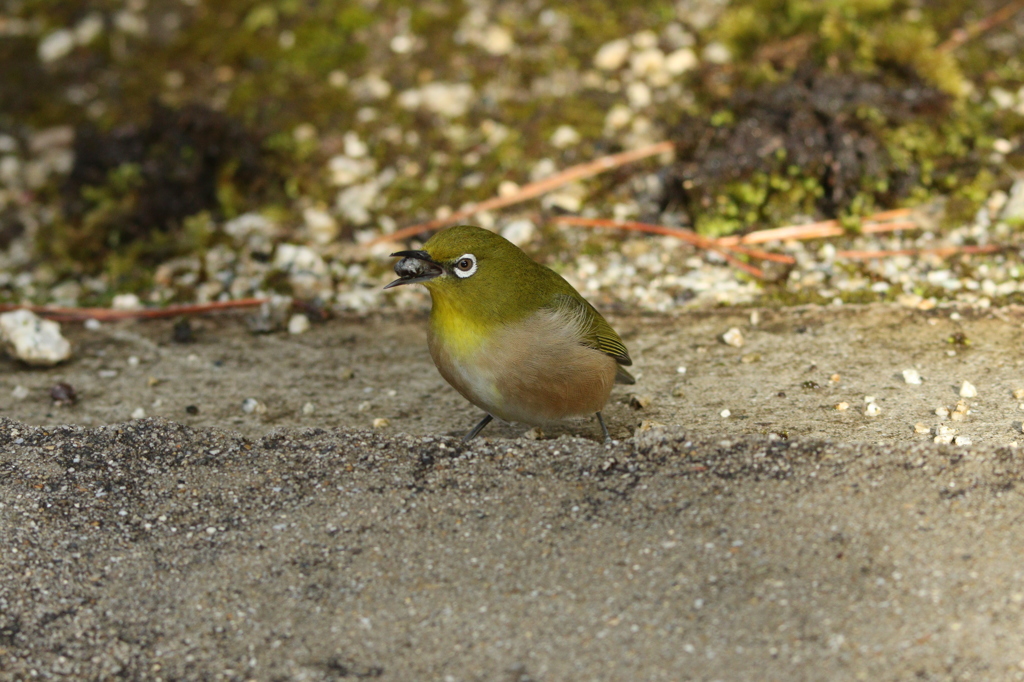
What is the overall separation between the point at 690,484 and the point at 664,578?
51 cm

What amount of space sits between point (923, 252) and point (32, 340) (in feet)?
15.1

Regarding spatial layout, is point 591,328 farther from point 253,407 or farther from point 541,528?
point 253,407

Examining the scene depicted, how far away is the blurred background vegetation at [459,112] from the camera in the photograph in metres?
5.94

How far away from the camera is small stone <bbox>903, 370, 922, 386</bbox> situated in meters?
4.37

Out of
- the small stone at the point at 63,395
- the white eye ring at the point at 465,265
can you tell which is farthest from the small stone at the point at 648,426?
the small stone at the point at 63,395

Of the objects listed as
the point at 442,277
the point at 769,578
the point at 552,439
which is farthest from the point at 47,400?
the point at 769,578

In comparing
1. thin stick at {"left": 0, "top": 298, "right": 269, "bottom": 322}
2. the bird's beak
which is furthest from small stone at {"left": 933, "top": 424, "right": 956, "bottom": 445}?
thin stick at {"left": 0, "top": 298, "right": 269, "bottom": 322}

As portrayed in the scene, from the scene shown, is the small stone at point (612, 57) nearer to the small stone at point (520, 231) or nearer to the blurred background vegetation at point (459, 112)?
the blurred background vegetation at point (459, 112)

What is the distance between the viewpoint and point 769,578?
323 cm

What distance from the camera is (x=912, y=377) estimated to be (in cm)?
440

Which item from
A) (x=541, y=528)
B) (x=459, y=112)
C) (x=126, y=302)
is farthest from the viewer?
(x=459, y=112)

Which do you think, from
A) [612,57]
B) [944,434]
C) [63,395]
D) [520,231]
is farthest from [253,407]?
[612,57]

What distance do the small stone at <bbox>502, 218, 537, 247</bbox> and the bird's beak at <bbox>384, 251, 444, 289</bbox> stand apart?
201 cm

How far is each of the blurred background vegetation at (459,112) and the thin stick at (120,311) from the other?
0.42 meters
